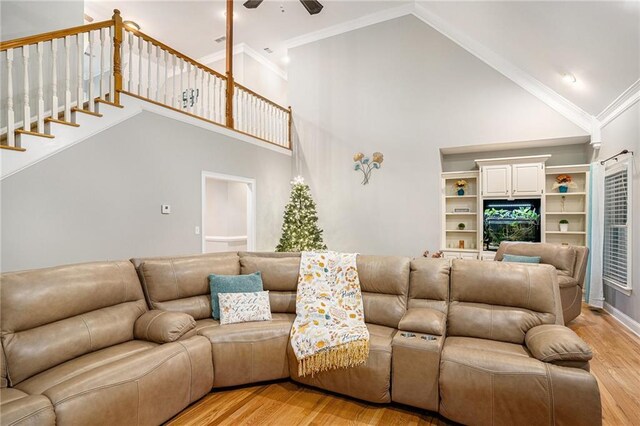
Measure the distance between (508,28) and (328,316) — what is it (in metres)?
4.59

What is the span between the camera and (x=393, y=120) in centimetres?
647

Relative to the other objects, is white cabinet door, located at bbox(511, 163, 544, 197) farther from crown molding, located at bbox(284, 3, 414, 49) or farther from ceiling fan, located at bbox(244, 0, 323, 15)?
ceiling fan, located at bbox(244, 0, 323, 15)

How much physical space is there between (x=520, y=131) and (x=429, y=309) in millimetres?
4315

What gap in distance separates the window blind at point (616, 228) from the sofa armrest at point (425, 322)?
3.36 m

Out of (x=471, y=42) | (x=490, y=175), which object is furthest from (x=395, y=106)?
(x=490, y=175)

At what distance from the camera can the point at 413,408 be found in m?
2.39

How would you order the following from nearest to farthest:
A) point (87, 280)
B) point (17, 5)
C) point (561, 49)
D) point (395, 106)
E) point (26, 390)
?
point (26, 390), point (87, 280), point (17, 5), point (561, 49), point (395, 106)

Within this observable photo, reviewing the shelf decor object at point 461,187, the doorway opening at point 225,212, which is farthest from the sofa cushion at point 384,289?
the doorway opening at point 225,212

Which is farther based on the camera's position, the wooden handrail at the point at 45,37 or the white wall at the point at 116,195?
the white wall at the point at 116,195

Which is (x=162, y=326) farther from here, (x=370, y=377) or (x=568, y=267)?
(x=568, y=267)

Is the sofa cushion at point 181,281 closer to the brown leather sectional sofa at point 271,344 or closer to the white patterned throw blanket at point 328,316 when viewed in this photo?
the brown leather sectional sofa at point 271,344

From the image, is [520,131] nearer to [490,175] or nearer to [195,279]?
[490,175]

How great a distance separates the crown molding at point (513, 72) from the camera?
5.15 m

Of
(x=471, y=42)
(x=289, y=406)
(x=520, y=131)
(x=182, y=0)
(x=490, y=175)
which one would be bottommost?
(x=289, y=406)
